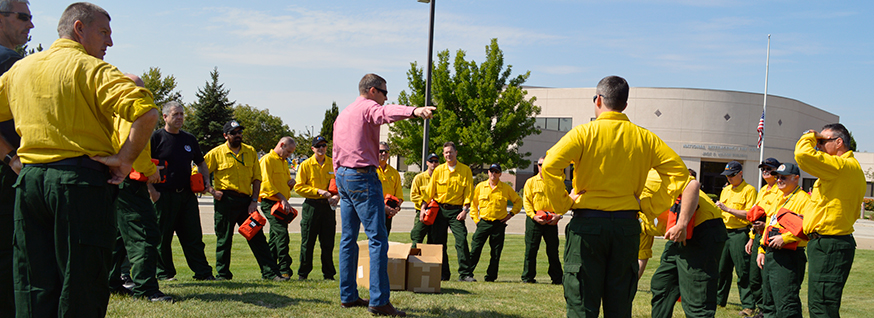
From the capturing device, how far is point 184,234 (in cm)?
680

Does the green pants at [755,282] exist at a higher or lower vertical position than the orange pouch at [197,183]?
lower

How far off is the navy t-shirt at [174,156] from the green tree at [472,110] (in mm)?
22593

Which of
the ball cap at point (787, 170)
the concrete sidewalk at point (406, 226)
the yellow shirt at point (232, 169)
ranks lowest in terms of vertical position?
the concrete sidewalk at point (406, 226)

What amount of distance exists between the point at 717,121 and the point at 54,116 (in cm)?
4943

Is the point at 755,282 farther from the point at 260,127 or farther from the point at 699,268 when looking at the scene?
the point at 260,127

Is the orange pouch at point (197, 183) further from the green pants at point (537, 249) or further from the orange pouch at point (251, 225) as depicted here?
the green pants at point (537, 249)

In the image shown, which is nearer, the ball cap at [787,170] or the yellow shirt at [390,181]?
the ball cap at [787,170]

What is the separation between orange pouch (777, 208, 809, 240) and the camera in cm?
522

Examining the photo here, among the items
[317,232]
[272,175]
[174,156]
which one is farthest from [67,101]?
[272,175]

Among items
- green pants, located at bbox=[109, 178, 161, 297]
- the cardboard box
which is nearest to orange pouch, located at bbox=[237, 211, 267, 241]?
the cardboard box

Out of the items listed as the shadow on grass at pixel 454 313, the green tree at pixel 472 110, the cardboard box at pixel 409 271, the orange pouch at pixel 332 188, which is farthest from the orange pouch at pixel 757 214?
the green tree at pixel 472 110

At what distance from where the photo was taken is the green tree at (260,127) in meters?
48.2

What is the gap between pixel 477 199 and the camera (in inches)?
391

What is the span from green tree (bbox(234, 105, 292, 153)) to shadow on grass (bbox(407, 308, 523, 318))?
4474cm
